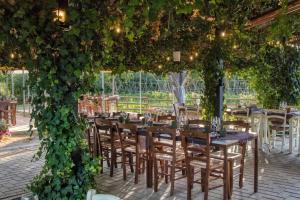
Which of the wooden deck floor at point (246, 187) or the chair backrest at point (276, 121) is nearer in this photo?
the wooden deck floor at point (246, 187)

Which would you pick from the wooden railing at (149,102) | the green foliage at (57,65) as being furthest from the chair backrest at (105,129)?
the wooden railing at (149,102)

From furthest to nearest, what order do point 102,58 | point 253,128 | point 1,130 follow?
1. point 1,130
2. point 253,128
3. point 102,58

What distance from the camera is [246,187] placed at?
5.51m

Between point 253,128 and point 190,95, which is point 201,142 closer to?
point 253,128

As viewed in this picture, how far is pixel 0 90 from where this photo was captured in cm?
1861

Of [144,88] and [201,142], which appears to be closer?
[201,142]

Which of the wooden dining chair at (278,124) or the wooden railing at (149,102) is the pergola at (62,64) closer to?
the wooden dining chair at (278,124)

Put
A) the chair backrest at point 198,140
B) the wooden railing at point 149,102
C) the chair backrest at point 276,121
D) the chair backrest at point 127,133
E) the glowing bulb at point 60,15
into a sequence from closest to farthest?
the glowing bulb at point 60,15
the chair backrest at point 198,140
the chair backrest at point 127,133
the chair backrest at point 276,121
the wooden railing at point 149,102

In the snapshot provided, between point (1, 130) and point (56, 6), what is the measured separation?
755cm

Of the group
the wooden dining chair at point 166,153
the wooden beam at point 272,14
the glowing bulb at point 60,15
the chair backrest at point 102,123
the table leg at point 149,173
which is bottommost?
the table leg at point 149,173

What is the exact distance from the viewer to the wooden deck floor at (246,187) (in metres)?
5.12

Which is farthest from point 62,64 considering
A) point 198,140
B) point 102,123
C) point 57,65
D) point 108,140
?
point 108,140

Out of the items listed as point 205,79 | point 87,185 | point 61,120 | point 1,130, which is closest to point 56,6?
point 61,120

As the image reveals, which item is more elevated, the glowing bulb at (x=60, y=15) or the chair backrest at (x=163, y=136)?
the glowing bulb at (x=60, y=15)
